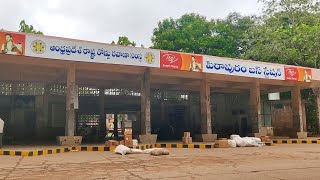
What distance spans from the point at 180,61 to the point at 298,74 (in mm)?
7687

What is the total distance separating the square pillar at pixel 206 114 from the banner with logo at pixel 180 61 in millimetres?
1321

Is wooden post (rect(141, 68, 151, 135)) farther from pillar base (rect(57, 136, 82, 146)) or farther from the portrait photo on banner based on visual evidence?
the portrait photo on banner

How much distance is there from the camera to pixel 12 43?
455 inches

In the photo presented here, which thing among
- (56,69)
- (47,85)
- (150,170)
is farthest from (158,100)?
(150,170)

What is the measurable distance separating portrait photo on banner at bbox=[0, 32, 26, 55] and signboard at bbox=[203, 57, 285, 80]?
797 cm

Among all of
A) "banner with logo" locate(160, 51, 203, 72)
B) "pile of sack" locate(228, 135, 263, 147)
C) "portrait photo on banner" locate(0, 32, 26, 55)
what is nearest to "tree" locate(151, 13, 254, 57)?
"banner with logo" locate(160, 51, 203, 72)

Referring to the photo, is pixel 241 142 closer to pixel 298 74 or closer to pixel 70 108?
pixel 298 74

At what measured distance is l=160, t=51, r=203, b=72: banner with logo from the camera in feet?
47.9

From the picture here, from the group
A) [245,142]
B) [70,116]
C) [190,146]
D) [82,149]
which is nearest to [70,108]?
[70,116]

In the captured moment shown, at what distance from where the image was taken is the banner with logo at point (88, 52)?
39.4 feet

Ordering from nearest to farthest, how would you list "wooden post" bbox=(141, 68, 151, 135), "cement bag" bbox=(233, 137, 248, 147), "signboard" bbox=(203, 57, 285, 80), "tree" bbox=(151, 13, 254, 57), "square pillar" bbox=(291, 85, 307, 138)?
"cement bag" bbox=(233, 137, 248, 147)
"wooden post" bbox=(141, 68, 151, 135)
"signboard" bbox=(203, 57, 285, 80)
"square pillar" bbox=(291, 85, 307, 138)
"tree" bbox=(151, 13, 254, 57)

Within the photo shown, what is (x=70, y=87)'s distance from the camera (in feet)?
42.8

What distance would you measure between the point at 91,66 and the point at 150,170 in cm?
805

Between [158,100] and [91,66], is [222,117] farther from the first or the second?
[91,66]
